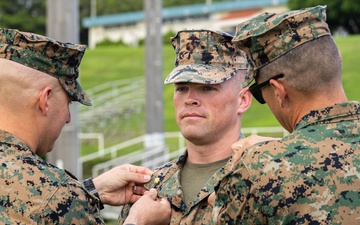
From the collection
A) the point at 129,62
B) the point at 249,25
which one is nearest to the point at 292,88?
the point at 249,25

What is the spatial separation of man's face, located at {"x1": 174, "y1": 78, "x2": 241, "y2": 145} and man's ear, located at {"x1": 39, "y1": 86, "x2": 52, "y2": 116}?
3.78 ft

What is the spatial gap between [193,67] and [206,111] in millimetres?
265

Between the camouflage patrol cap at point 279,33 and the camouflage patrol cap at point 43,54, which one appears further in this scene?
the camouflage patrol cap at point 43,54

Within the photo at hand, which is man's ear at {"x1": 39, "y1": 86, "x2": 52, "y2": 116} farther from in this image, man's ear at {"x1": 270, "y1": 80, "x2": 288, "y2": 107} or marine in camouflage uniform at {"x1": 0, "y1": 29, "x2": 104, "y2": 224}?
man's ear at {"x1": 270, "y1": 80, "x2": 288, "y2": 107}

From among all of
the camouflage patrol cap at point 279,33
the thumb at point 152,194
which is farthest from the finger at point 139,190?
the camouflage patrol cap at point 279,33

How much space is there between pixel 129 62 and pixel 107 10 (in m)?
30.5

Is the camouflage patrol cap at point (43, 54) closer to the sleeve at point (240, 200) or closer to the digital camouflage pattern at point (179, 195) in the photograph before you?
the digital camouflage pattern at point (179, 195)

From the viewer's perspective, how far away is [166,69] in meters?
48.6

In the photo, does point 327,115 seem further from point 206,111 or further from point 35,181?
point 206,111

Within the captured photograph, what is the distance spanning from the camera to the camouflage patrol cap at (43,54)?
407cm

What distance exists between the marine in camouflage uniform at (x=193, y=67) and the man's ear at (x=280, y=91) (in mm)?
1196

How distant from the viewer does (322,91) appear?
3.52 meters

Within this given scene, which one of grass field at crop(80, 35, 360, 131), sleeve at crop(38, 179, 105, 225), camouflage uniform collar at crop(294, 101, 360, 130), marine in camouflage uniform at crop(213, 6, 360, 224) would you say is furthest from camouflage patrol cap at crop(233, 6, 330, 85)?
grass field at crop(80, 35, 360, 131)

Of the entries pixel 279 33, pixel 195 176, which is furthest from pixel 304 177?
pixel 195 176
